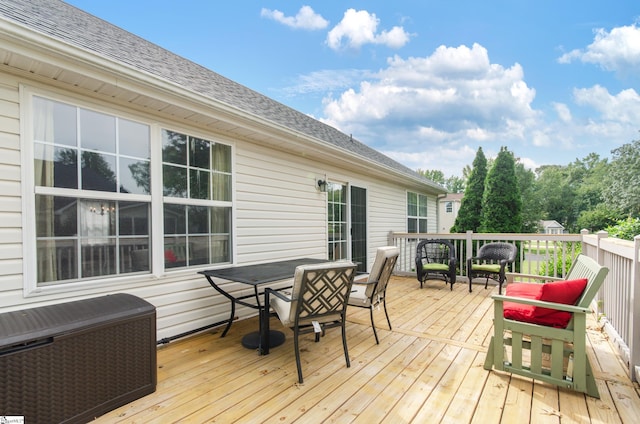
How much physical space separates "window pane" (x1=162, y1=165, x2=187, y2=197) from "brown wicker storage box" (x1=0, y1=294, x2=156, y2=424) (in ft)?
4.28

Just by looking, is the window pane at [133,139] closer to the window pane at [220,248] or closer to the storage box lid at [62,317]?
the window pane at [220,248]

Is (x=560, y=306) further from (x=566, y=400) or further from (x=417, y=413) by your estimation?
(x=417, y=413)

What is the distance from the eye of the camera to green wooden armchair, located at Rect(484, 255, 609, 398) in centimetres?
211

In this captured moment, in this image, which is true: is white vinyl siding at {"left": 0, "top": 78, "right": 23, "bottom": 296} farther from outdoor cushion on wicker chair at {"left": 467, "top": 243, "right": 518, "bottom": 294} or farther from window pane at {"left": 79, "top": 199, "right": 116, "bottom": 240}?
outdoor cushion on wicker chair at {"left": 467, "top": 243, "right": 518, "bottom": 294}

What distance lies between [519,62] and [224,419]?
13049 mm

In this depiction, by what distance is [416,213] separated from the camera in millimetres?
9516

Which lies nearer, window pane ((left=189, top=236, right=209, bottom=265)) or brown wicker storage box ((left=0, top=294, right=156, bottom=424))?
brown wicker storage box ((left=0, top=294, right=156, bottom=424))

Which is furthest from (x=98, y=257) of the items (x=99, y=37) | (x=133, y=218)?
(x=99, y=37)

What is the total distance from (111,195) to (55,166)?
447 millimetres

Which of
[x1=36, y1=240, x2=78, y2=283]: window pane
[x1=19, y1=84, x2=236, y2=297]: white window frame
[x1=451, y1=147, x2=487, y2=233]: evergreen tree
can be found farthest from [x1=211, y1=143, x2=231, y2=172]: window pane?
[x1=451, y1=147, x2=487, y2=233]: evergreen tree

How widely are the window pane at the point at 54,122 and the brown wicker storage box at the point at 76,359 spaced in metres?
1.37

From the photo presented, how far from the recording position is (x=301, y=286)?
2324 millimetres

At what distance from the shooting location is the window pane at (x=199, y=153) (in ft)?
11.1

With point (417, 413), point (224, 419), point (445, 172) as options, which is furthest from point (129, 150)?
point (445, 172)
